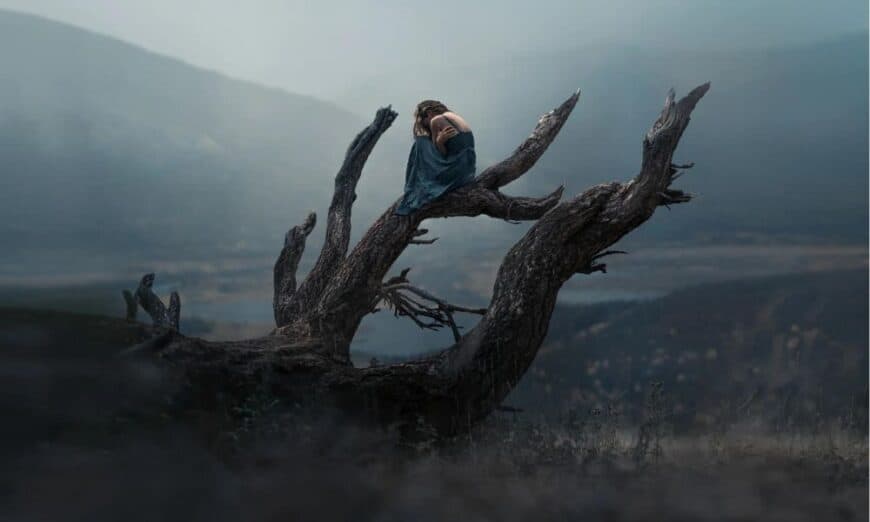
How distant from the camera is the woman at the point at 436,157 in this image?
7.34 meters

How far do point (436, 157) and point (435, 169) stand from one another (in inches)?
4.0

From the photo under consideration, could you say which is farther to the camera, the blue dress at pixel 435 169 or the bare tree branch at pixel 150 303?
the bare tree branch at pixel 150 303

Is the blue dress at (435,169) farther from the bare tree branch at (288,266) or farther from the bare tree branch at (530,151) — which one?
the bare tree branch at (288,266)

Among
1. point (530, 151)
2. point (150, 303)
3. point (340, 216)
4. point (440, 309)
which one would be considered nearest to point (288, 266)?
point (340, 216)

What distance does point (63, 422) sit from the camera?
430cm

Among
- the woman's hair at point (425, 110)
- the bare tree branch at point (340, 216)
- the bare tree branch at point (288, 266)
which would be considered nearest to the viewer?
the woman's hair at point (425, 110)

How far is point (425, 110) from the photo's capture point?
298 inches

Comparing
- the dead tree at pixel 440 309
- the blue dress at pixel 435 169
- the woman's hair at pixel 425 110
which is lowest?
the dead tree at pixel 440 309

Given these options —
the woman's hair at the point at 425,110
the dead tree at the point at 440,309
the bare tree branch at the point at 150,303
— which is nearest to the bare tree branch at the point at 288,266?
the dead tree at the point at 440,309

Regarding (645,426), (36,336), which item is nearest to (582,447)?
(645,426)

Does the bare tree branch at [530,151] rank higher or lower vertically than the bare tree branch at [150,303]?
higher

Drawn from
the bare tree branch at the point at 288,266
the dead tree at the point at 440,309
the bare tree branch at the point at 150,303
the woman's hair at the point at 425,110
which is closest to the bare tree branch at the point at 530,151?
the dead tree at the point at 440,309

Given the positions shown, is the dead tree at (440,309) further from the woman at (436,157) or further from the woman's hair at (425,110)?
the woman's hair at (425,110)

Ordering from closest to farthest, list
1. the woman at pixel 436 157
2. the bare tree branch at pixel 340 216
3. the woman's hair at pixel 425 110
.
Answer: the woman at pixel 436 157
the woman's hair at pixel 425 110
the bare tree branch at pixel 340 216
